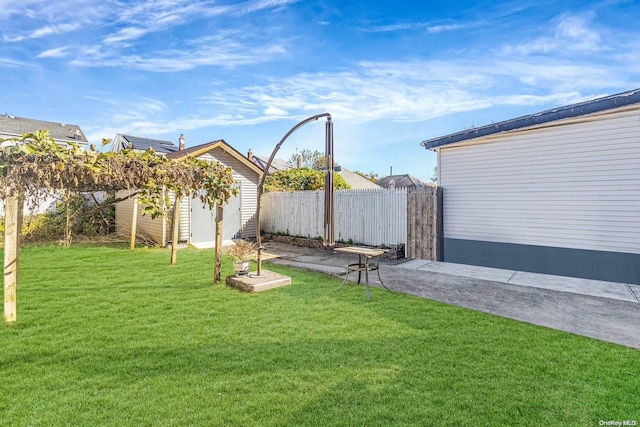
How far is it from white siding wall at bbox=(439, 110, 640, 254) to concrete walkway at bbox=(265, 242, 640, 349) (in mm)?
926

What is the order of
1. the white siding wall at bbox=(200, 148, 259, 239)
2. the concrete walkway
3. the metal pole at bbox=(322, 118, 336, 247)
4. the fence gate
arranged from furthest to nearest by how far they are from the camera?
the white siding wall at bbox=(200, 148, 259, 239) → the fence gate → the metal pole at bbox=(322, 118, 336, 247) → the concrete walkway

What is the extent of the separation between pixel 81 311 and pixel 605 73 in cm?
1475

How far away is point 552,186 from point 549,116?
4.96ft

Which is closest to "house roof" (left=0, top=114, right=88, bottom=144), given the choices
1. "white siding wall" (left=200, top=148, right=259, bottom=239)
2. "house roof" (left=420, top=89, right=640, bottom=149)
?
"white siding wall" (left=200, top=148, right=259, bottom=239)

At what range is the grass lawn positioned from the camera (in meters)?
2.49

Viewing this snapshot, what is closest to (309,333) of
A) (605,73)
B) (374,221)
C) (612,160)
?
(374,221)

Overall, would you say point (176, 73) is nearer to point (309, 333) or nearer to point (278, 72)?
point (278, 72)

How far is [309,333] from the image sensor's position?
4.00 meters

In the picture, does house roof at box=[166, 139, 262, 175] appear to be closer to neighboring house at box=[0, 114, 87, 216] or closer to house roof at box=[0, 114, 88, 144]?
neighboring house at box=[0, 114, 87, 216]

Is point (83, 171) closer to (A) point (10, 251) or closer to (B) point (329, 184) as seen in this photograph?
(A) point (10, 251)

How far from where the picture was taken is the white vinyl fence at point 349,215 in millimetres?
9391

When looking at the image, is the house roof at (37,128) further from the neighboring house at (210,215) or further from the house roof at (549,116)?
the house roof at (549,116)

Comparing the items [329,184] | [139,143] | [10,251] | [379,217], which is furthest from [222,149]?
[139,143]

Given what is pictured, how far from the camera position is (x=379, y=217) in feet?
32.0
